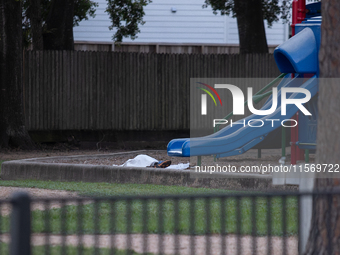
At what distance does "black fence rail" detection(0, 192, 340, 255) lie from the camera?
310 cm

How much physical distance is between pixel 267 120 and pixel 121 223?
500 centimetres

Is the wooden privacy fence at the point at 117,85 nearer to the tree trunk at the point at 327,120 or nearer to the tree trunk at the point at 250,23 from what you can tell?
the tree trunk at the point at 250,23

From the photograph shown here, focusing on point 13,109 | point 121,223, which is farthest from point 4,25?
point 121,223

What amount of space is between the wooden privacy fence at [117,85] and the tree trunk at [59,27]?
1.18 meters

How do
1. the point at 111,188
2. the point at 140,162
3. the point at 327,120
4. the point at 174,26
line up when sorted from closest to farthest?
1. the point at 327,120
2. the point at 111,188
3. the point at 140,162
4. the point at 174,26

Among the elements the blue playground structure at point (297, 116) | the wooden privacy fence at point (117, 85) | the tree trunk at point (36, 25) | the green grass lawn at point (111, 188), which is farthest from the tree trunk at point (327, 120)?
the tree trunk at point (36, 25)

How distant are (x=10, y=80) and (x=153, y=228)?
34.3ft

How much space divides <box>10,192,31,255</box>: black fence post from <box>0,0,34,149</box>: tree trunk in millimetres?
12508

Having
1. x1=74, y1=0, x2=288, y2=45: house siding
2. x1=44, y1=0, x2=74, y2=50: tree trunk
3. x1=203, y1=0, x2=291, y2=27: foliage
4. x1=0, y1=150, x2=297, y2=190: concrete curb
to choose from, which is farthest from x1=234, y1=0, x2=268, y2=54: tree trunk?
x1=74, y1=0, x2=288, y2=45: house siding

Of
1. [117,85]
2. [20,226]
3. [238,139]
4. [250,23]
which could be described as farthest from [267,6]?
[20,226]

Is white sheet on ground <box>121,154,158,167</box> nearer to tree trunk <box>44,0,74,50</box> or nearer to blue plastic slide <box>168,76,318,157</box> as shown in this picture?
blue plastic slide <box>168,76,318,157</box>

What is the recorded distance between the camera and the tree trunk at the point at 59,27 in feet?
55.4

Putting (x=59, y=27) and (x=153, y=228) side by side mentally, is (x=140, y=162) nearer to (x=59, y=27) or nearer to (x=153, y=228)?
(x=153, y=228)

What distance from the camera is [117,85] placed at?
638 inches
